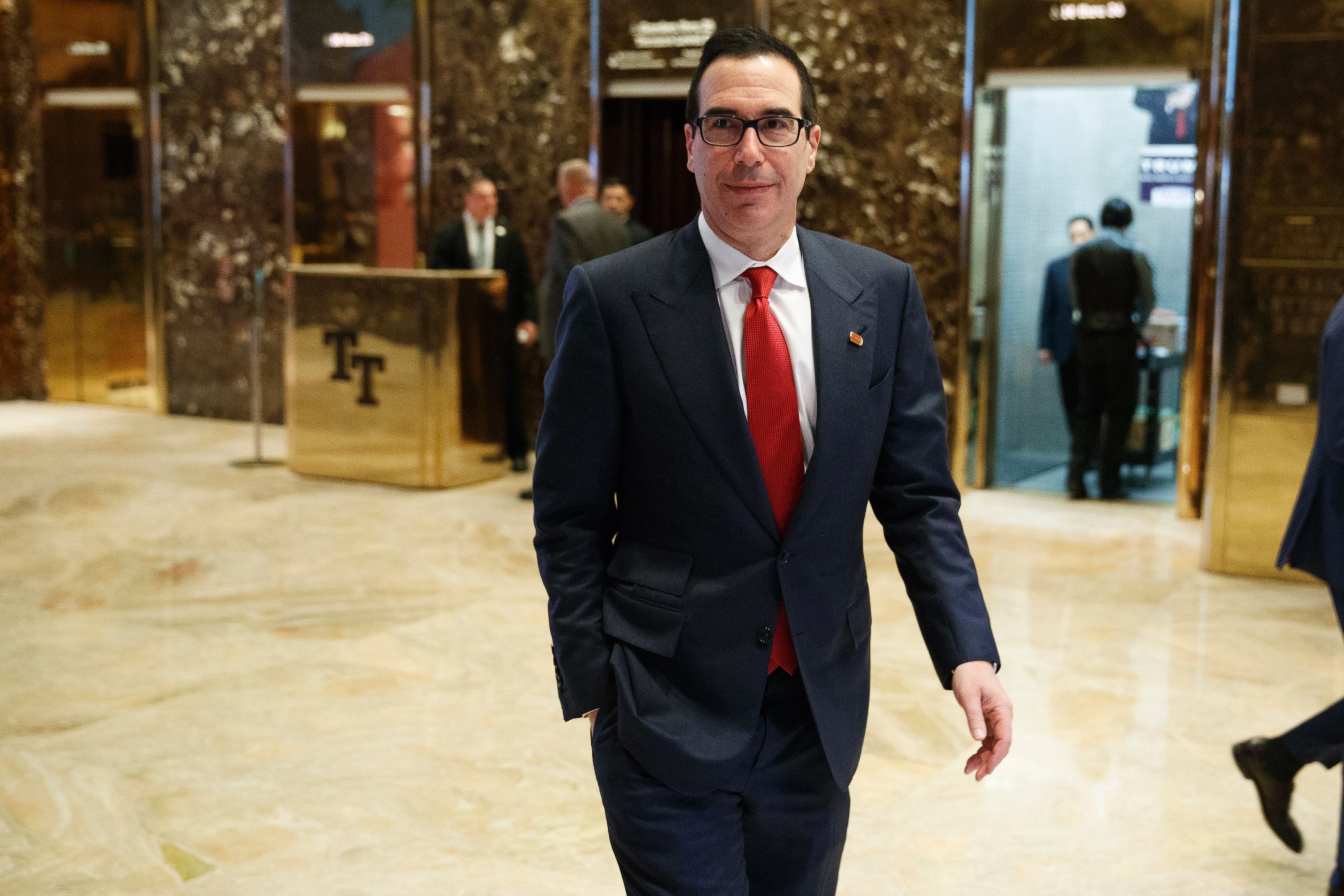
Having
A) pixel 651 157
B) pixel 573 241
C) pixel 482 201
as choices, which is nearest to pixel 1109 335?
pixel 573 241

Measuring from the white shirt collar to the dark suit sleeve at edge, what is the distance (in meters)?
0.18

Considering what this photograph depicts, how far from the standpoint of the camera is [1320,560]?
130 inches

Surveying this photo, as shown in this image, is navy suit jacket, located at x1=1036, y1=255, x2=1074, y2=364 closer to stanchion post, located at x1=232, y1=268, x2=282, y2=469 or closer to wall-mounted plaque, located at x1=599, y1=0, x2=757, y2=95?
wall-mounted plaque, located at x1=599, y1=0, x2=757, y2=95

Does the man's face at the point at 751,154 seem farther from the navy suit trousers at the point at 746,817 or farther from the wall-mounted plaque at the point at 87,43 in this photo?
the wall-mounted plaque at the point at 87,43

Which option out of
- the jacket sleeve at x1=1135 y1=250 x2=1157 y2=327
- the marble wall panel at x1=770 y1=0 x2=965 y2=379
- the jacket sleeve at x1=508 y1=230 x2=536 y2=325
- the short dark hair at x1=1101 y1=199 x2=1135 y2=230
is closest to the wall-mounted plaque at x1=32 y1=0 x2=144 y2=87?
the jacket sleeve at x1=508 y1=230 x2=536 y2=325

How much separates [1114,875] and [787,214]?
7.35 feet

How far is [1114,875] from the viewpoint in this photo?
11.5 ft

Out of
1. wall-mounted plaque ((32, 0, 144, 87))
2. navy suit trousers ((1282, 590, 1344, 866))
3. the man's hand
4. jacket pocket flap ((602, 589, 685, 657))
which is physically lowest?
navy suit trousers ((1282, 590, 1344, 866))

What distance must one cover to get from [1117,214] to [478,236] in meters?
3.93

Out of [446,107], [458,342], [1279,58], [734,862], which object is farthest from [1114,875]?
[446,107]

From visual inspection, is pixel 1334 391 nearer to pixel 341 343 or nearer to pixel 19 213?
pixel 341 343

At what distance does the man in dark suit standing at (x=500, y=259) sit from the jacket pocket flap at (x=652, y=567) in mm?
6992

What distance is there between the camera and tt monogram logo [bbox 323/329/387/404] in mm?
8438

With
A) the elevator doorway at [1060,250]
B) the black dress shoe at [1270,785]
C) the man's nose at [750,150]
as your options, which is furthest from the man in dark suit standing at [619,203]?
the man's nose at [750,150]
